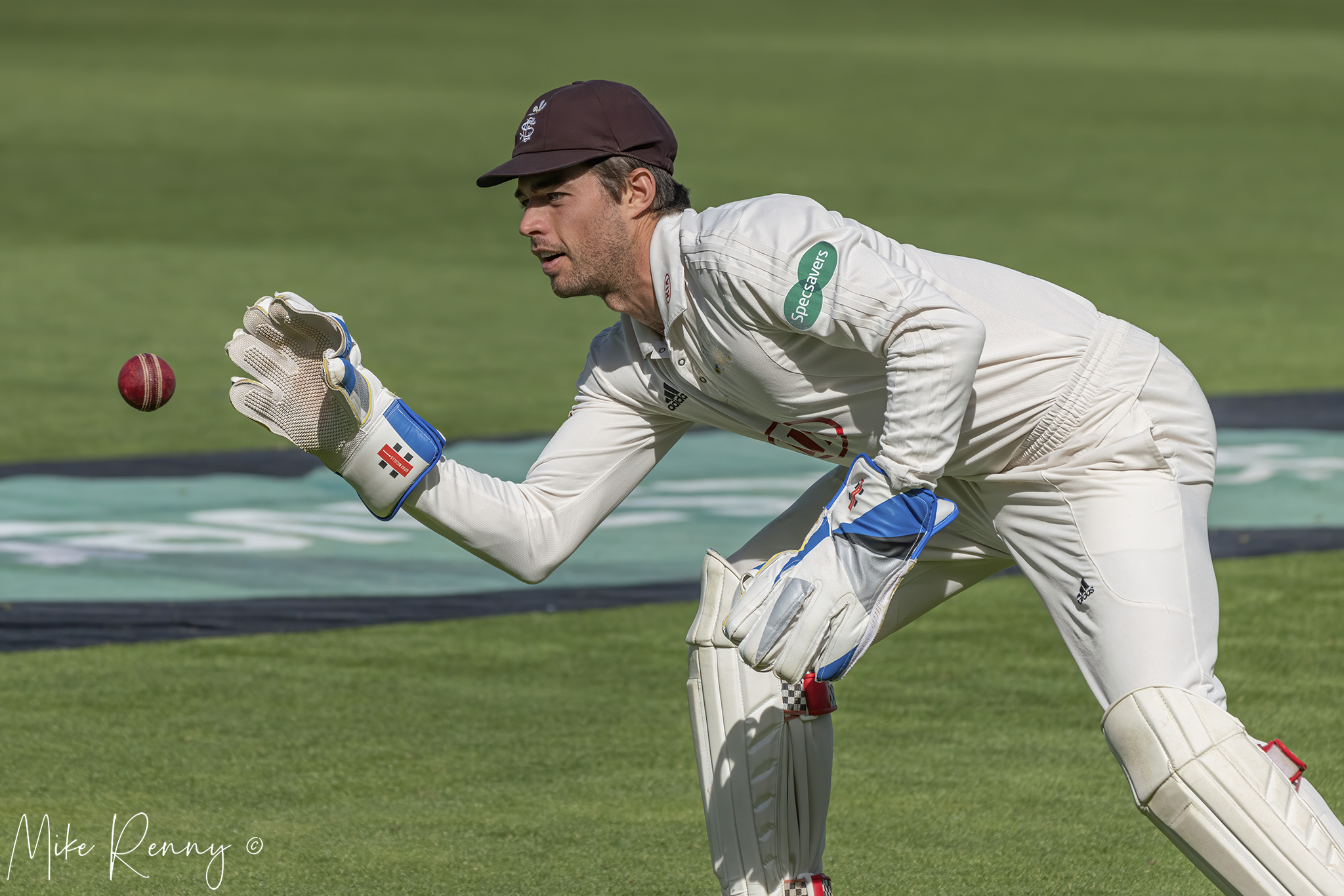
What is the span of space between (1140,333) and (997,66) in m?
28.2

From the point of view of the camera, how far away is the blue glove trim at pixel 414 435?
11.9 ft

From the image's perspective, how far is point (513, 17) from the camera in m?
39.4

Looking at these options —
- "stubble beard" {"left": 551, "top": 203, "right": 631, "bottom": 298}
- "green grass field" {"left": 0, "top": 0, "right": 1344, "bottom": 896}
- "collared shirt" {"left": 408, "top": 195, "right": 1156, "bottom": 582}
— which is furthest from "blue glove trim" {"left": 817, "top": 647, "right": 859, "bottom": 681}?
"green grass field" {"left": 0, "top": 0, "right": 1344, "bottom": 896}

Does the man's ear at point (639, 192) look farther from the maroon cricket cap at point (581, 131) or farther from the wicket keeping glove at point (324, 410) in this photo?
the wicket keeping glove at point (324, 410)

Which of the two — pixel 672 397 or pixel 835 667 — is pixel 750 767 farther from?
pixel 672 397

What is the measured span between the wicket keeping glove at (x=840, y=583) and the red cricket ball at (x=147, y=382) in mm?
1388

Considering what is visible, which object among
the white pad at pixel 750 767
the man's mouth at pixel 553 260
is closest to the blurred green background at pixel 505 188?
the white pad at pixel 750 767

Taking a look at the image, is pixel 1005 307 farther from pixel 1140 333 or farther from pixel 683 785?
pixel 683 785

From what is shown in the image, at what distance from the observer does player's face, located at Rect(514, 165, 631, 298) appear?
3.56 meters

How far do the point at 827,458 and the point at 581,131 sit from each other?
2.63 feet

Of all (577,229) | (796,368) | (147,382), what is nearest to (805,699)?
(796,368)

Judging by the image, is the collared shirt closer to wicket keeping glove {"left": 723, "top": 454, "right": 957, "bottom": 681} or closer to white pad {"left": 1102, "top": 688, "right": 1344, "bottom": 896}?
wicket keeping glove {"left": 723, "top": 454, "right": 957, "bottom": 681}

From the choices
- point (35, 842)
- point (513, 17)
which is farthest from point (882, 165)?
point (513, 17)

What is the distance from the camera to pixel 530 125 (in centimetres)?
354
